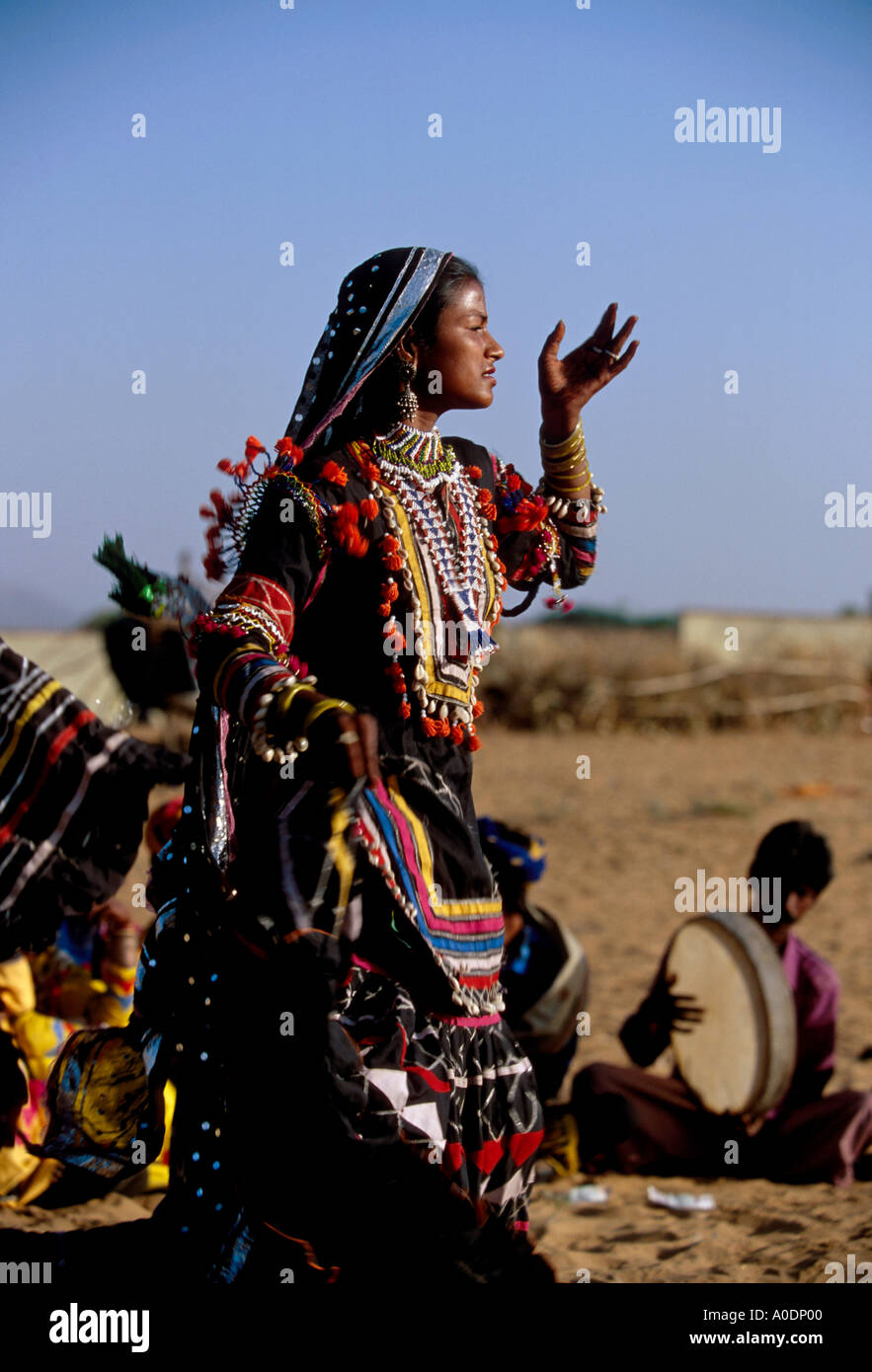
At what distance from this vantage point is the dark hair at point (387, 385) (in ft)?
9.98

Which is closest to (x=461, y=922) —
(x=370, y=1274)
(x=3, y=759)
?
(x=370, y=1274)

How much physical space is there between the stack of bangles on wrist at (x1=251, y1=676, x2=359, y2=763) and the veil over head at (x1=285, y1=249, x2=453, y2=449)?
30.2 inches

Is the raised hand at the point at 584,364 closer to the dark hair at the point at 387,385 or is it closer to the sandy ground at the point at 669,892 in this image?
the dark hair at the point at 387,385

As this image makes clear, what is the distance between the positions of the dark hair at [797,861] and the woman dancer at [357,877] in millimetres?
2128

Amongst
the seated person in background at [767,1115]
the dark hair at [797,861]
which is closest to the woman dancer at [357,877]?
the seated person in background at [767,1115]

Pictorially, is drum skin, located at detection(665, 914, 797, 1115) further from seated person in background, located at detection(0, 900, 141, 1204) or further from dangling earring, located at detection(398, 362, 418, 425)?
dangling earring, located at detection(398, 362, 418, 425)

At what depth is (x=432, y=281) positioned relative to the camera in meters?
3.02

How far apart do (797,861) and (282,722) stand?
3.01m

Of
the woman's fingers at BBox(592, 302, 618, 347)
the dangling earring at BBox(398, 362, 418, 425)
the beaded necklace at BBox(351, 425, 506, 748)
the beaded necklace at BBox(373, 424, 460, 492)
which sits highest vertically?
the woman's fingers at BBox(592, 302, 618, 347)

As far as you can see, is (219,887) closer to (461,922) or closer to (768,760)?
(461,922)

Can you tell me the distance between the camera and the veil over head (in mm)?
2959

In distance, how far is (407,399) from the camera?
10.2 feet

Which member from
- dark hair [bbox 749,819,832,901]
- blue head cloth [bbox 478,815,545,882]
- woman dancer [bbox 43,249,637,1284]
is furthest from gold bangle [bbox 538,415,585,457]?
dark hair [bbox 749,819,832,901]
